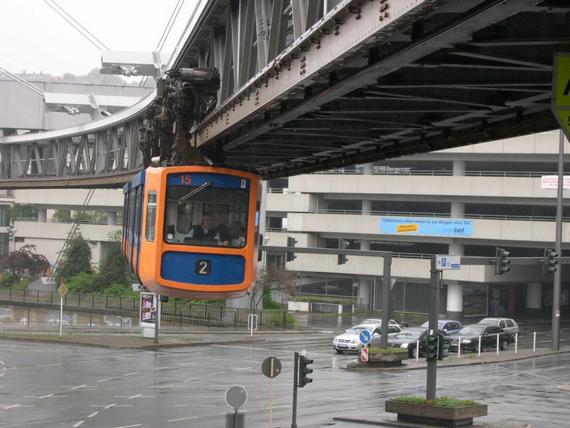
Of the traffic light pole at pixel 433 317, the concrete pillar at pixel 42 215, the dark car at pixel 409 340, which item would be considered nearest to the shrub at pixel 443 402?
the traffic light pole at pixel 433 317

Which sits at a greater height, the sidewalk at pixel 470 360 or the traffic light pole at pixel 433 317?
the traffic light pole at pixel 433 317

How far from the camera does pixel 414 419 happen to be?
26578 mm

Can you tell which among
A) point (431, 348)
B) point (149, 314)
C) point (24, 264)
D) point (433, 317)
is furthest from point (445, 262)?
point (24, 264)

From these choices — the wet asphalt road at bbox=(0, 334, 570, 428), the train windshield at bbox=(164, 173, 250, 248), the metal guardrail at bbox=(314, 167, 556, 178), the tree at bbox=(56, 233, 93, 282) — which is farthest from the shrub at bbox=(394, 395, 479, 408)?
the tree at bbox=(56, 233, 93, 282)

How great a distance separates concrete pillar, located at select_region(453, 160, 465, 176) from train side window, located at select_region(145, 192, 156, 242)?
183 feet

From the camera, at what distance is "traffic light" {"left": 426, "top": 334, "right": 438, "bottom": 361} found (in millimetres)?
27609

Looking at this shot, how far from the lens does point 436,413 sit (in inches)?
1035

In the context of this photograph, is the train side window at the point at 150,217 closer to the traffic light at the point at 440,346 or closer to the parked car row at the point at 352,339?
the traffic light at the point at 440,346

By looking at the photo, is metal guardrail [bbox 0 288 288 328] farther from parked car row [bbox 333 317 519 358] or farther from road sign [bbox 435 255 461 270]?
road sign [bbox 435 255 461 270]

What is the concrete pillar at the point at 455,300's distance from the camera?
75.0m

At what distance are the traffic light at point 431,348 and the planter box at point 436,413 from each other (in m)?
1.57

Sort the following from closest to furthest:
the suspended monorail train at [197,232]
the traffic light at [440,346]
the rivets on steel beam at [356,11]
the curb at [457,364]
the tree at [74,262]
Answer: the rivets on steel beam at [356,11] < the suspended monorail train at [197,232] < the traffic light at [440,346] < the curb at [457,364] < the tree at [74,262]

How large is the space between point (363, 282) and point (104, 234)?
28.2m

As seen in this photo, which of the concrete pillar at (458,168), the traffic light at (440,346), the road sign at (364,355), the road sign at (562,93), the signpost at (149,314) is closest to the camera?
the road sign at (562,93)
